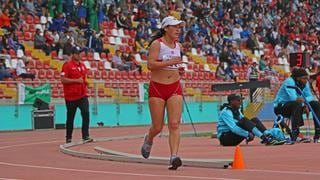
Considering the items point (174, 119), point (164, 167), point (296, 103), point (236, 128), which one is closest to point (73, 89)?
point (236, 128)

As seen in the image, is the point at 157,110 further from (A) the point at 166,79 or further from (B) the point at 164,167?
(B) the point at 164,167

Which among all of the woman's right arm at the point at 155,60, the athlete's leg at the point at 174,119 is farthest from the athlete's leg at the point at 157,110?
the woman's right arm at the point at 155,60

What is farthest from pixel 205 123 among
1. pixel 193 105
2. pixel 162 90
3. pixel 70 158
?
pixel 162 90

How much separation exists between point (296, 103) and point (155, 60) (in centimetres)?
573

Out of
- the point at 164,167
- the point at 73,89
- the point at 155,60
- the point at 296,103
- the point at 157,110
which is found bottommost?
the point at 164,167

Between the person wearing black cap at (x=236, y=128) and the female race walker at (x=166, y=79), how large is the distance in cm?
416

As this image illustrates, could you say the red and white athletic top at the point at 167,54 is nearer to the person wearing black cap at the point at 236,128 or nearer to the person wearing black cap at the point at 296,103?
the person wearing black cap at the point at 236,128

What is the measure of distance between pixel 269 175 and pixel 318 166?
50.3 inches

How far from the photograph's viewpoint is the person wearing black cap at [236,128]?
581 inches

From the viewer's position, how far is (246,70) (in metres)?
37.1

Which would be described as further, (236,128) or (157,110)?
(236,128)

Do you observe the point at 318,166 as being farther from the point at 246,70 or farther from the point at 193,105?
the point at 246,70

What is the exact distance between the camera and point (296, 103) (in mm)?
15664

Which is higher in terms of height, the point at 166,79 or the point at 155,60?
the point at 155,60
